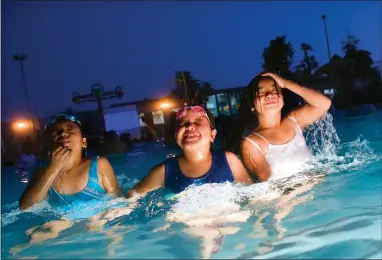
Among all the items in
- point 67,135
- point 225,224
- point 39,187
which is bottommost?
point 225,224

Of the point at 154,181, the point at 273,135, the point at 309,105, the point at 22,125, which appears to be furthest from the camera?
the point at 22,125

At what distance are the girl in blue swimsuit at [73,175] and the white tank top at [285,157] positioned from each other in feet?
5.19

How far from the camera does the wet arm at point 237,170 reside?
12.2 feet

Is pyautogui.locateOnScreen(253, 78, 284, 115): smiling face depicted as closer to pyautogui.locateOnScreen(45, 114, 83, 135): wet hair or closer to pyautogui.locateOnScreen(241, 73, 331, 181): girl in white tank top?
pyautogui.locateOnScreen(241, 73, 331, 181): girl in white tank top

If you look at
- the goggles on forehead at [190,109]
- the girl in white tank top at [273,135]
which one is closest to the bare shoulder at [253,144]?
the girl in white tank top at [273,135]

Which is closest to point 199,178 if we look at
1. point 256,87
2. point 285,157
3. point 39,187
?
point 285,157

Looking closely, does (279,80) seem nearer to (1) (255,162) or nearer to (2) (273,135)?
(2) (273,135)

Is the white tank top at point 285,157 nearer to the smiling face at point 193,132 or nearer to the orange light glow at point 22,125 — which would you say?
the smiling face at point 193,132

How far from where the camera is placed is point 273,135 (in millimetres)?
4090

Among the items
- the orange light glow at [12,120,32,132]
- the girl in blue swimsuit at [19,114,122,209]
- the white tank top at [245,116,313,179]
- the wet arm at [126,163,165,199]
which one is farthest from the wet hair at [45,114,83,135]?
the orange light glow at [12,120,32,132]

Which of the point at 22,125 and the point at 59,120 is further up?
the point at 22,125

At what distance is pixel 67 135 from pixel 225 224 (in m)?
1.83

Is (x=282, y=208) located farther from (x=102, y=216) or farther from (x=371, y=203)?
(x=102, y=216)

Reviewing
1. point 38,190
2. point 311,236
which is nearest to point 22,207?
point 38,190
